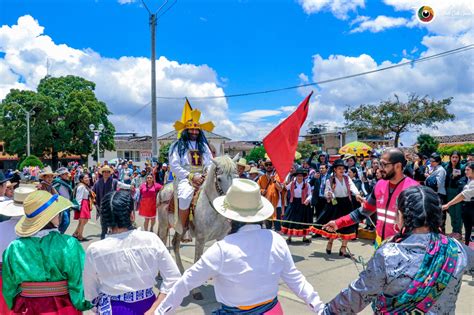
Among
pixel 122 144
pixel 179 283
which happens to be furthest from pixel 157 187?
pixel 122 144

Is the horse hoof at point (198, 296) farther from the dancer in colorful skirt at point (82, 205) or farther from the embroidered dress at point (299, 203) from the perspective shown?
the dancer in colorful skirt at point (82, 205)

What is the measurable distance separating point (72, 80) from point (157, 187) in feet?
117

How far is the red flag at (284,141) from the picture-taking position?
633 cm

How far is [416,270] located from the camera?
77.5 inches

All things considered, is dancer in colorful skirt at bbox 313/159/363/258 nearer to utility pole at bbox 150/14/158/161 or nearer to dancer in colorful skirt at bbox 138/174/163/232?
dancer in colorful skirt at bbox 138/174/163/232

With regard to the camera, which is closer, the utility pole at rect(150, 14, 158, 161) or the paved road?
the paved road

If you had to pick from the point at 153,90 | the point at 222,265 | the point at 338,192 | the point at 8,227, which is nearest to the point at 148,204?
the point at 338,192

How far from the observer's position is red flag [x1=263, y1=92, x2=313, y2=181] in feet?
20.8

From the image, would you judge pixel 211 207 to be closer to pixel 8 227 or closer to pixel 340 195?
pixel 8 227

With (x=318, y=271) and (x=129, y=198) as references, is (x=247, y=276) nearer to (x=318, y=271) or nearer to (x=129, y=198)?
(x=129, y=198)

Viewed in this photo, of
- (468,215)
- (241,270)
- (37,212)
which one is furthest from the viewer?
(468,215)

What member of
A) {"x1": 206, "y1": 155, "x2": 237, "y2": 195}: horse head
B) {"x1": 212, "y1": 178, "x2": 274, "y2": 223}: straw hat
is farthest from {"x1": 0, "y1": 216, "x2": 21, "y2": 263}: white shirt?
{"x1": 206, "y1": 155, "x2": 237, "y2": 195}: horse head

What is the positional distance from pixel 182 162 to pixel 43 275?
12.7 feet

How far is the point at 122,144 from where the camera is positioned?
66.7 meters
